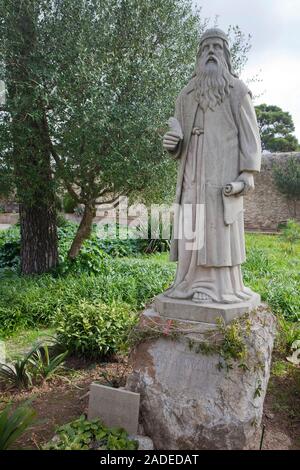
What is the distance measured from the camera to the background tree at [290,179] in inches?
650

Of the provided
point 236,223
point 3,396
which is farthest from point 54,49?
point 3,396

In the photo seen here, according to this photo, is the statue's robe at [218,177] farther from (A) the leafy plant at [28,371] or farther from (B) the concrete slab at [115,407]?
(A) the leafy plant at [28,371]

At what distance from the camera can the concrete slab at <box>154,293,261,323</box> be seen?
2.95 metres

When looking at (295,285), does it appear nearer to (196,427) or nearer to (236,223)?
(236,223)

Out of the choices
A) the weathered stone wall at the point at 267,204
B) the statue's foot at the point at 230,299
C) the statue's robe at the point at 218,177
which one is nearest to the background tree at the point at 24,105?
the statue's robe at the point at 218,177

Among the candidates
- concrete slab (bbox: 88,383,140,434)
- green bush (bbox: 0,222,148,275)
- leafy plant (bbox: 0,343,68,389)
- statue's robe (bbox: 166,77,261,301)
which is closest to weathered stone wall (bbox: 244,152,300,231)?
green bush (bbox: 0,222,148,275)

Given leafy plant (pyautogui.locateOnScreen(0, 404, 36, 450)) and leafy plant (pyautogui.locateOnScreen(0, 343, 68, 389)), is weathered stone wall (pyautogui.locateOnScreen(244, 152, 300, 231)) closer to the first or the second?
leafy plant (pyautogui.locateOnScreen(0, 343, 68, 389))

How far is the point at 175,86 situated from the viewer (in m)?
6.84

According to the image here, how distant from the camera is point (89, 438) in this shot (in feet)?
8.73

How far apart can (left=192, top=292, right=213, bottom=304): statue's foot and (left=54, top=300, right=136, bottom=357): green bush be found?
53.1 inches

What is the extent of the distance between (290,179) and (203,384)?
15.2m

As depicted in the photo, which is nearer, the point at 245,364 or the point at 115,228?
the point at 245,364

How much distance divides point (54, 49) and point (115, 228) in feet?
21.5

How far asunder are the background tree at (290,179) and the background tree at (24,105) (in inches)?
486
